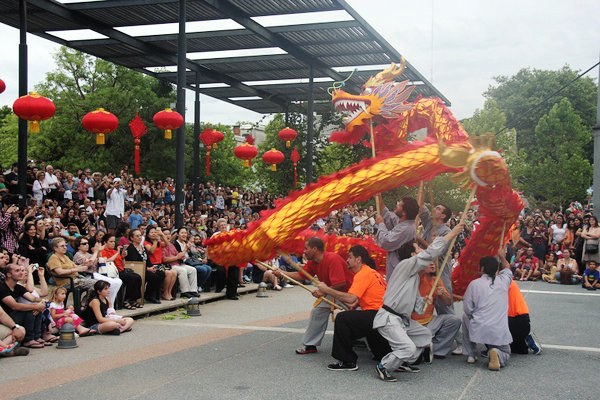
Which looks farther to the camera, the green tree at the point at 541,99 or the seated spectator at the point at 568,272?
the green tree at the point at 541,99

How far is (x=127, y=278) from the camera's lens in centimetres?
1028

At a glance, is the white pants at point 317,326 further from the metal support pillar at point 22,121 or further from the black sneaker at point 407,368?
the metal support pillar at point 22,121

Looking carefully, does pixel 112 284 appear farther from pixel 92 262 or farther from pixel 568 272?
pixel 568 272

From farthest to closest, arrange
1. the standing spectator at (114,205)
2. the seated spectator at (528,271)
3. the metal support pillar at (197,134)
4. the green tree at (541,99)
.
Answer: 1. the green tree at (541,99)
2. the metal support pillar at (197,134)
3. the seated spectator at (528,271)
4. the standing spectator at (114,205)

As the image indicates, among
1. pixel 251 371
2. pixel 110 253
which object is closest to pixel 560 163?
pixel 110 253

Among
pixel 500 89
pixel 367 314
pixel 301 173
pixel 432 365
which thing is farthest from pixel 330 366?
pixel 500 89

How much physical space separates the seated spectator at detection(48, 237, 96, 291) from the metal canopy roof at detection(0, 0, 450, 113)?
6452 mm

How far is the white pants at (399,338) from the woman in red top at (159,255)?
5.79 m

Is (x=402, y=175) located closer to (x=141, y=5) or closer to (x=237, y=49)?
(x=141, y=5)

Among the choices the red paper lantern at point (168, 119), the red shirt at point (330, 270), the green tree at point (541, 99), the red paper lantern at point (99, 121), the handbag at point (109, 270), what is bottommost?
the handbag at point (109, 270)

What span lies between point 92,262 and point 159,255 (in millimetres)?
1857

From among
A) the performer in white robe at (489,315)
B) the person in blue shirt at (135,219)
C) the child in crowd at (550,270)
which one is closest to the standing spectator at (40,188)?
the person in blue shirt at (135,219)

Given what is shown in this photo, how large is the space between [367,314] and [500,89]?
4847cm

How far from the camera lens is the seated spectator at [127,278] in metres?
10.3
